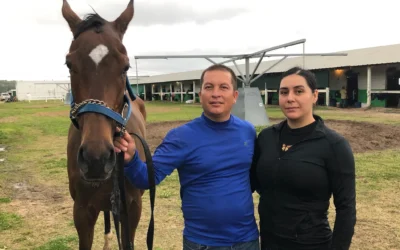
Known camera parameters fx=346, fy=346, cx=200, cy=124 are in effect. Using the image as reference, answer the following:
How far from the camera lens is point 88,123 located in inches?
72.6

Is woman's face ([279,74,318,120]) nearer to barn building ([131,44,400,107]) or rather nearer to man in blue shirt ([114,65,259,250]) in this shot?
man in blue shirt ([114,65,259,250])

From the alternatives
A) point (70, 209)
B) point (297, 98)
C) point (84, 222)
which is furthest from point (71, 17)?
point (70, 209)

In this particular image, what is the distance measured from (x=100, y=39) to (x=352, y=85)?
92.3 feet

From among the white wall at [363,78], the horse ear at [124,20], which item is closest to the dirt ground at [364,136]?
the horse ear at [124,20]

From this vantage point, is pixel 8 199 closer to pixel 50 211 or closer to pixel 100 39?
pixel 50 211

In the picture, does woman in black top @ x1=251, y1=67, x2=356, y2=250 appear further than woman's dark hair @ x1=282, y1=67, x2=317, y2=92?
No

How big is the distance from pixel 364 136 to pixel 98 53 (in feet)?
35.7

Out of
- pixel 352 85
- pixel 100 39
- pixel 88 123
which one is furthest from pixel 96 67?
pixel 352 85

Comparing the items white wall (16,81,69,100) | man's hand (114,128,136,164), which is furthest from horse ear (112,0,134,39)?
white wall (16,81,69,100)

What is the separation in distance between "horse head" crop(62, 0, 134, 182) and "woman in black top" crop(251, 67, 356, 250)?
993 millimetres

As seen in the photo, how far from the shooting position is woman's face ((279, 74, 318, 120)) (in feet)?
6.97

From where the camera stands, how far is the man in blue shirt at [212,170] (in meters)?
2.13

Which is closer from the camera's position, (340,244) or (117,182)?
(340,244)

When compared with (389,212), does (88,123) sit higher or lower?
higher
